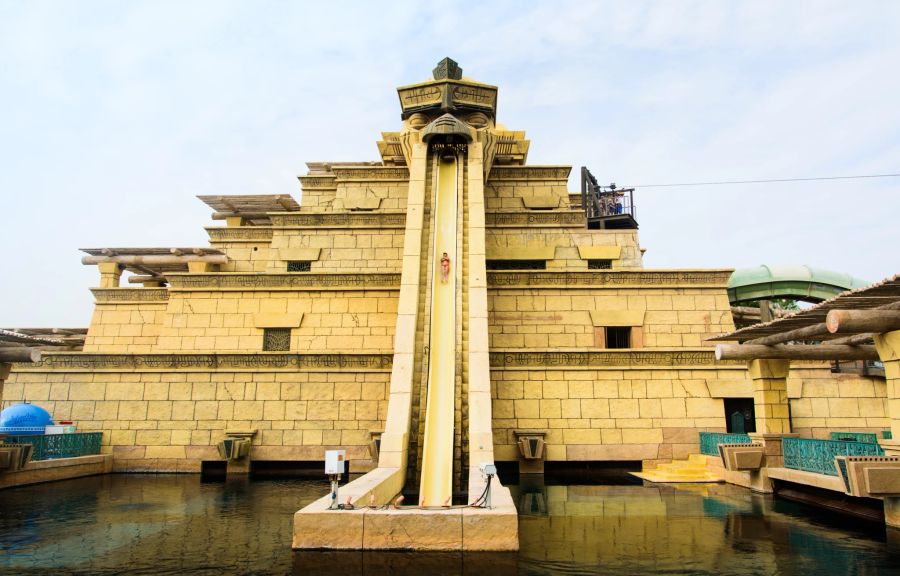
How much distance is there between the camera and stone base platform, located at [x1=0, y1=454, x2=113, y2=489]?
14.9m

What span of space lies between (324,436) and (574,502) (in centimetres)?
850

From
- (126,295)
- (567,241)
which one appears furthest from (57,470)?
(567,241)

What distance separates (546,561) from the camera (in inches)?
321

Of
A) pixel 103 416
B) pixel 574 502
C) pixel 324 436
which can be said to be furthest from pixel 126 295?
pixel 574 502

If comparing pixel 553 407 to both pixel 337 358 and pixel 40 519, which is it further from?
pixel 40 519

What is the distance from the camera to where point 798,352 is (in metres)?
14.4

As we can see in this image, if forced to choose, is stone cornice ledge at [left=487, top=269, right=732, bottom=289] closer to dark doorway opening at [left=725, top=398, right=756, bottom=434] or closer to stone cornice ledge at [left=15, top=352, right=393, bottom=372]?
dark doorway opening at [left=725, top=398, right=756, bottom=434]

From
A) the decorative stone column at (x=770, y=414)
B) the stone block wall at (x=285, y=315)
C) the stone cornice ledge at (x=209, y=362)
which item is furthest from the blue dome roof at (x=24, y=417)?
the decorative stone column at (x=770, y=414)

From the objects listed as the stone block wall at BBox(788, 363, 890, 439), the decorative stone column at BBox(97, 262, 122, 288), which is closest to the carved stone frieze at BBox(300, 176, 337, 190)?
the decorative stone column at BBox(97, 262, 122, 288)

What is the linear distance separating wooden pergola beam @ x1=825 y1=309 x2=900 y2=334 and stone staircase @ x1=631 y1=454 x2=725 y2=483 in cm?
789

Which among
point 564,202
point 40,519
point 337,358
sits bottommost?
point 40,519

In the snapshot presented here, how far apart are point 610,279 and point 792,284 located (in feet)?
35.9

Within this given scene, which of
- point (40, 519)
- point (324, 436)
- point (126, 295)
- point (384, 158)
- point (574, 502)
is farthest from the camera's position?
point (384, 158)

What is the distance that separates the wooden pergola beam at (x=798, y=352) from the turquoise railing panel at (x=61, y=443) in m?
18.0
